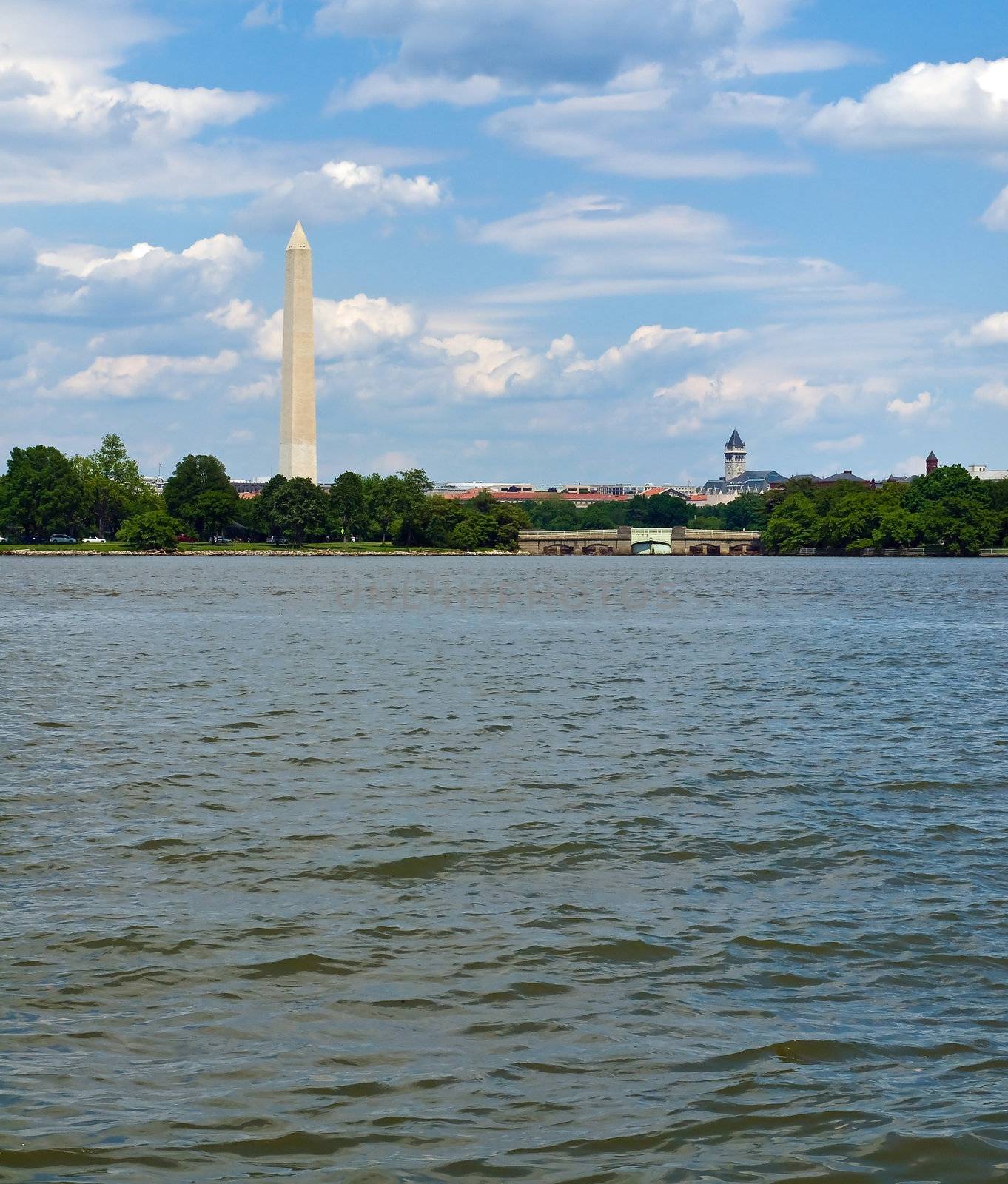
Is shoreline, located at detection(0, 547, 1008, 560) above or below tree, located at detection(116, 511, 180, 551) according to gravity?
below

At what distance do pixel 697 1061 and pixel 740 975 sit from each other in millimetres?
1434

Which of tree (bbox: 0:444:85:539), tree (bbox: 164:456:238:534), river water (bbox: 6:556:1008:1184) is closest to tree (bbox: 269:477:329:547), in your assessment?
tree (bbox: 164:456:238:534)

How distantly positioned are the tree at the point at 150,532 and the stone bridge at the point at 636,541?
173 ft

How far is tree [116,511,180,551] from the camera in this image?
5792 inches

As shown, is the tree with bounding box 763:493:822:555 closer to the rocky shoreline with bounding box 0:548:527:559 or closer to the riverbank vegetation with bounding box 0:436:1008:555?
the riverbank vegetation with bounding box 0:436:1008:555

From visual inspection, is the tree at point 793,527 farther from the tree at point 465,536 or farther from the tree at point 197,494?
the tree at point 197,494

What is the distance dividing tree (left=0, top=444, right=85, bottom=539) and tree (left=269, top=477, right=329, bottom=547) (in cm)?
2341

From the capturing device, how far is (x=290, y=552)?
154m

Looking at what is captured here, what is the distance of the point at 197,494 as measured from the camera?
162m

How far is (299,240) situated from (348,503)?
49.9 m

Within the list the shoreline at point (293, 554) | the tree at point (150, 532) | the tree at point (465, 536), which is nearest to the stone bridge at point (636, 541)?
the tree at point (465, 536)

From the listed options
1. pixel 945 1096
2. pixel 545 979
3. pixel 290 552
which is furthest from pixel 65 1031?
pixel 290 552

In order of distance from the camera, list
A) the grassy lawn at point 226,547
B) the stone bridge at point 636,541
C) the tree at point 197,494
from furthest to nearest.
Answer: the stone bridge at point 636,541 < the tree at point 197,494 < the grassy lawn at point 226,547

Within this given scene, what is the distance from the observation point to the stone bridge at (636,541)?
623 feet
